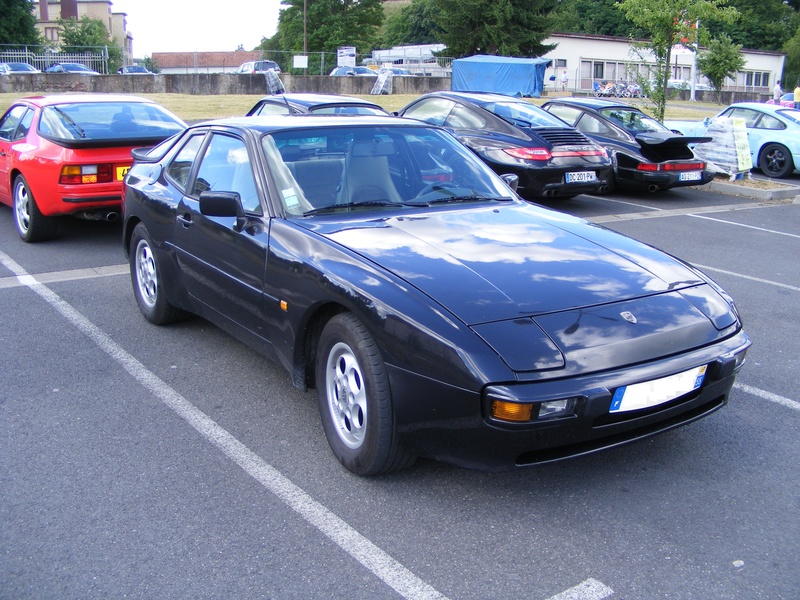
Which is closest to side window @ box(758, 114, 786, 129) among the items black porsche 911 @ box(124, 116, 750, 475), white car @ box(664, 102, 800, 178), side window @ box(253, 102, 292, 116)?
white car @ box(664, 102, 800, 178)

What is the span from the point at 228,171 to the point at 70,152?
3712 mm

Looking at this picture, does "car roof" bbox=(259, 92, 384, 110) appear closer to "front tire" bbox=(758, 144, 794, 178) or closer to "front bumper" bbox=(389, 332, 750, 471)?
"front bumper" bbox=(389, 332, 750, 471)

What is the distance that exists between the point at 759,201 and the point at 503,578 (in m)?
11.8

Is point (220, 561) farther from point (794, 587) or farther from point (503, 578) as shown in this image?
point (794, 587)

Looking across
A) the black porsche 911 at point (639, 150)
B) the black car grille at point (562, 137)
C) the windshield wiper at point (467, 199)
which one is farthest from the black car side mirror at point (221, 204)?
the black porsche 911 at point (639, 150)

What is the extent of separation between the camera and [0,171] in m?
8.78

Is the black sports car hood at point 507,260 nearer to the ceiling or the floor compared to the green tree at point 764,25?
nearer to the floor

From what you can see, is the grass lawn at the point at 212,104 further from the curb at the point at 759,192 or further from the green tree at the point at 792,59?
the green tree at the point at 792,59

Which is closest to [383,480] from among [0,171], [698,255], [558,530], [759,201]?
[558,530]

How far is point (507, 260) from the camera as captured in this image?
361 cm

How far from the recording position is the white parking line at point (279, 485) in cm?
280

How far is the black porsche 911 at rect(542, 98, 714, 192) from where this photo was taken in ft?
39.7

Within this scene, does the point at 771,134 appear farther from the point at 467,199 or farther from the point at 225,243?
the point at 225,243

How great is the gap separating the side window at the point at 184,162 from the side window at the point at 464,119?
6467mm
